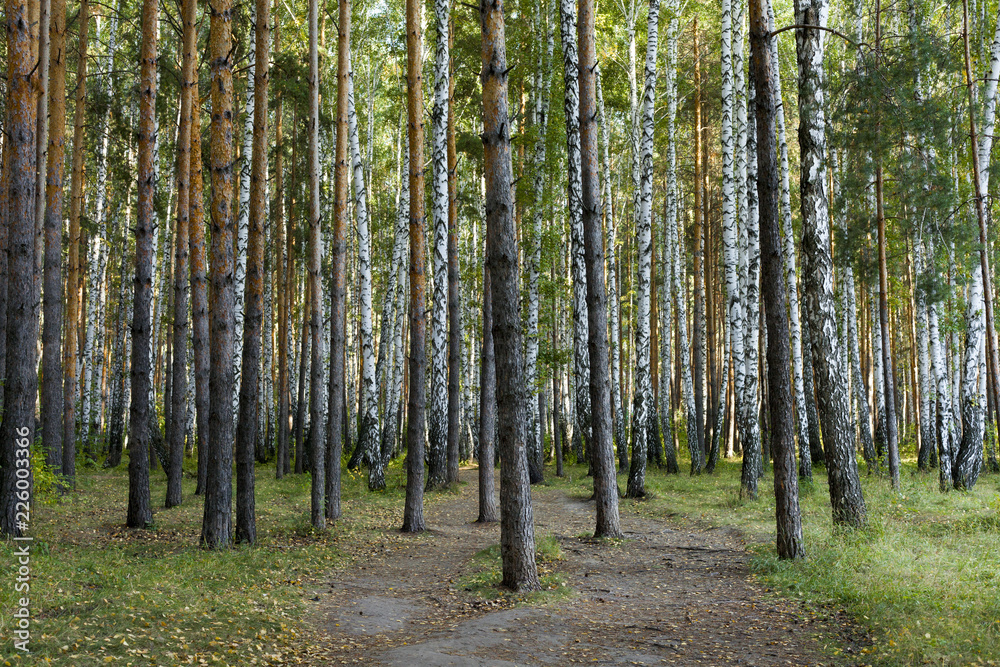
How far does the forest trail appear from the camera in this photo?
5562 millimetres

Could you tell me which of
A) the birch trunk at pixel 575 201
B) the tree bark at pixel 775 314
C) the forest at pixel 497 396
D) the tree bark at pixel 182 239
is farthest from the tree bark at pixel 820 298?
the tree bark at pixel 182 239

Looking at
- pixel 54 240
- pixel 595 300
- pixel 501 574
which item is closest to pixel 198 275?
pixel 54 240

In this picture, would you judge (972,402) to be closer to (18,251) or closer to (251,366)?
(251,366)

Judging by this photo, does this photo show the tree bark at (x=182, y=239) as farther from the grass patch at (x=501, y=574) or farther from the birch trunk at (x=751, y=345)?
the birch trunk at (x=751, y=345)

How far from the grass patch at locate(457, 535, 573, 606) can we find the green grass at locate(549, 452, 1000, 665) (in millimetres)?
2291

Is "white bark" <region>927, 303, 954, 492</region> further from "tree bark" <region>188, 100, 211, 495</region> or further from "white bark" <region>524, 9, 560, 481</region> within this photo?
"tree bark" <region>188, 100, 211, 495</region>

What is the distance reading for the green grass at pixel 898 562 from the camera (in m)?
5.31

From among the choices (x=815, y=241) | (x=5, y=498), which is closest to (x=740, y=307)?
(x=815, y=241)

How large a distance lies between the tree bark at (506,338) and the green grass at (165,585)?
225cm

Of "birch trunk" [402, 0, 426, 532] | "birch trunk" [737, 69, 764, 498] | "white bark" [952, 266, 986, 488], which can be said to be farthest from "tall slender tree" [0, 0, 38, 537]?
"white bark" [952, 266, 986, 488]

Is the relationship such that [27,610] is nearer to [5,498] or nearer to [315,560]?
[5,498]

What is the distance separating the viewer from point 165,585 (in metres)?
6.82

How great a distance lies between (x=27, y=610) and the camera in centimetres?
537

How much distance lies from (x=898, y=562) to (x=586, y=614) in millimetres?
3429
